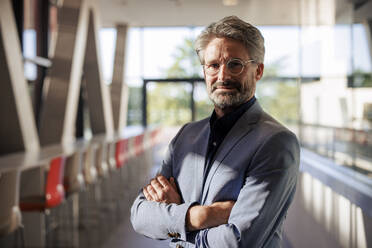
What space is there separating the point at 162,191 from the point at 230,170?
238 mm

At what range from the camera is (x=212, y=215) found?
1080mm

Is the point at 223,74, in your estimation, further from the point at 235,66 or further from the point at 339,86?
the point at 339,86

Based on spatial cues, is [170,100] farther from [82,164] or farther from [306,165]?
[82,164]

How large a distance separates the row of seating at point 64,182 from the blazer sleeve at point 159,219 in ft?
6.46

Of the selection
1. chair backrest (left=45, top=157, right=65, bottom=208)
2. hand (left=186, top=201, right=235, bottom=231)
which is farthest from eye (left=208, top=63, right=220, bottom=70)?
chair backrest (left=45, top=157, right=65, bottom=208)

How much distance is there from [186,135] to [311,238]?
0.61m

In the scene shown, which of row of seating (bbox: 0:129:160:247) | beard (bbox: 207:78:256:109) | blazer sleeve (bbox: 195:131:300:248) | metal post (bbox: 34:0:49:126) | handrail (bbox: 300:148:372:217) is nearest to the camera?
blazer sleeve (bbox: 195:131:300:248)

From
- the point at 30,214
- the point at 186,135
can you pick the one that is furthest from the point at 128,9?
the point at 186,135

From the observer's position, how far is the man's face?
1.10 metres

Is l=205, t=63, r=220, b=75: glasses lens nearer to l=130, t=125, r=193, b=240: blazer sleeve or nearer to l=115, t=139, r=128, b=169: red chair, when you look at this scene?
l=130, t=125, r=193, b=240: blazer sleeve

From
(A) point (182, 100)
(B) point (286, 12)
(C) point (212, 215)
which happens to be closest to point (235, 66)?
(C) point (212, 215)

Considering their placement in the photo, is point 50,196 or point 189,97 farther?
point 50,196

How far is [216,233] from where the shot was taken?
41.2 inches

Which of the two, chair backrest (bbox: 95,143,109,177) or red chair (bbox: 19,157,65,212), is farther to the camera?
chair backrest (bbox: 95,143,109,177)
